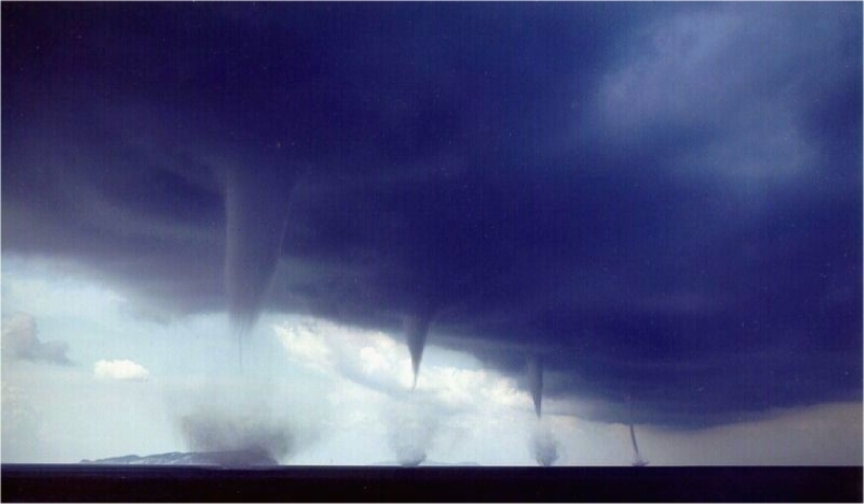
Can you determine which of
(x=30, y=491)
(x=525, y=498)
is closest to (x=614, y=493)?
(x=525, y=498)

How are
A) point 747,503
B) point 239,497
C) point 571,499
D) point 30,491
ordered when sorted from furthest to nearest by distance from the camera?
point 30,491, point 571,499, point 239,497, point 747,503

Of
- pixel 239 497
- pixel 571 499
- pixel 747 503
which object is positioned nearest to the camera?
pixel 747 503

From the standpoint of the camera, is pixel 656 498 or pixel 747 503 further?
pixel 656 498

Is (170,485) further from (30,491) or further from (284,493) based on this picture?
(284,493)

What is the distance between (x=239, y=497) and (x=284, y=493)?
551 inches

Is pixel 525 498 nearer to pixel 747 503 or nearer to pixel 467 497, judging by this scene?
pixel 467 497

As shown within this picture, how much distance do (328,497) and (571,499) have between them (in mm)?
33508

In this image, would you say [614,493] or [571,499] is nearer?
[571,499]

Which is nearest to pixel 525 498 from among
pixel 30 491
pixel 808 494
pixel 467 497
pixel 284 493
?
pixel 467 497

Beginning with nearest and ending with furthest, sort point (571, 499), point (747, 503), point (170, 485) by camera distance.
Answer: point (747, 503) < point (571, 499) < point (170, 485)

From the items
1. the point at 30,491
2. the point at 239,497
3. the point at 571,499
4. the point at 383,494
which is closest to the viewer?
the point at 239,497

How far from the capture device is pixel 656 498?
117 metres

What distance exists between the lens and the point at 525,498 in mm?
97750

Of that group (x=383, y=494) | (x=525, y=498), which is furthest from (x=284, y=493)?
(x=525, y=498)
